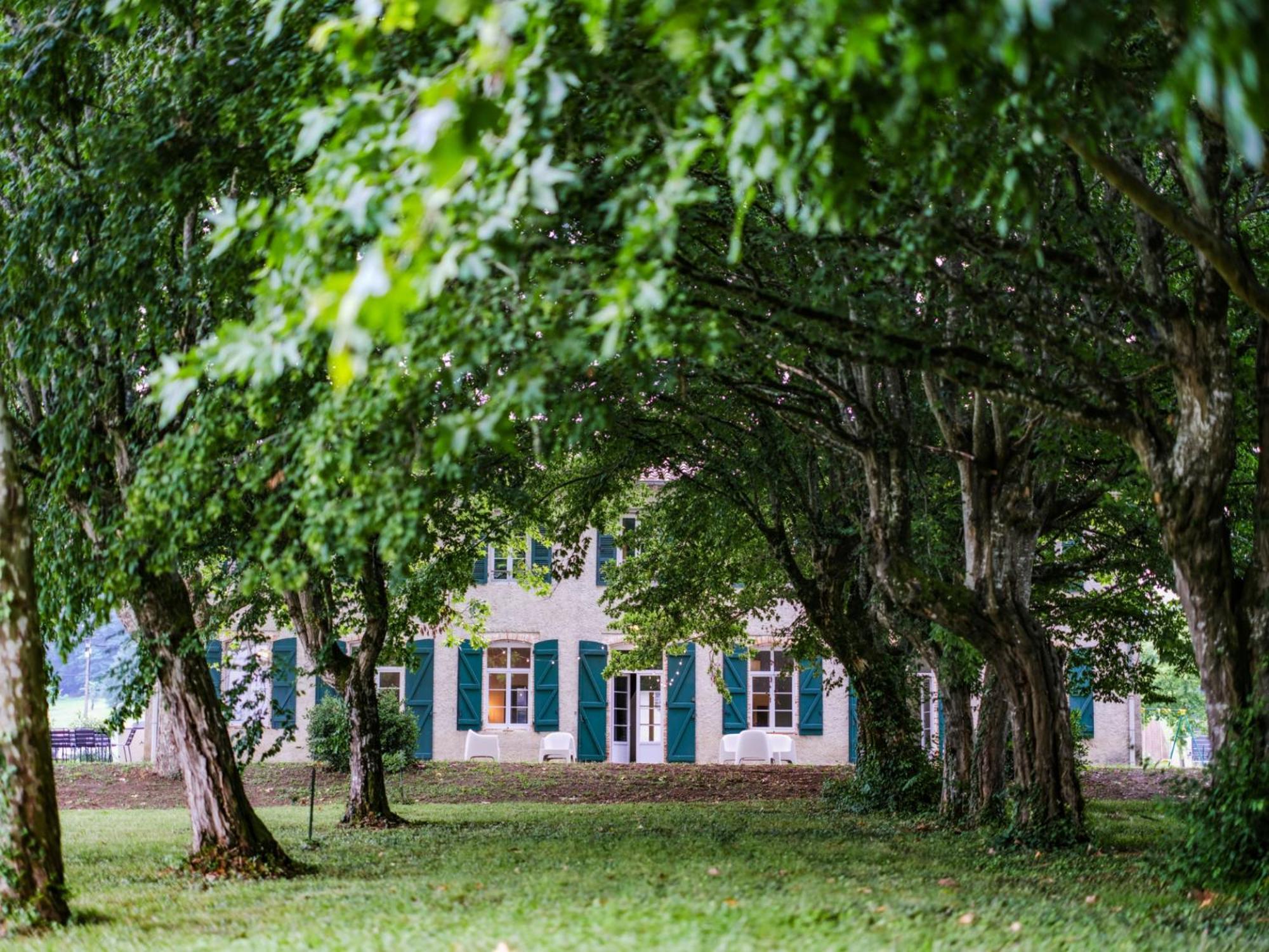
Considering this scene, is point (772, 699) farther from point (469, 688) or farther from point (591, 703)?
point (469, 688)

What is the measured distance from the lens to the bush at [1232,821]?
9273mm

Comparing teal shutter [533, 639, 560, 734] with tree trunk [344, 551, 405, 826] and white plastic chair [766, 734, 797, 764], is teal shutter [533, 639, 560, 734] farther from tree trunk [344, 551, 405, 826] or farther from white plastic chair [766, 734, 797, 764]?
tree trunk [344, 551, 405, 826]

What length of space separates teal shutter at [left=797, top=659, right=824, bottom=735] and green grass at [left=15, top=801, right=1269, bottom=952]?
565 inches

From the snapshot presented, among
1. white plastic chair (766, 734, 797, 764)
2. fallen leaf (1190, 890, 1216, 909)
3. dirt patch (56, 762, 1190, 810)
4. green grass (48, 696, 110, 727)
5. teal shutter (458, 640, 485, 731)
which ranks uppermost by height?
teal shutter (458, 640, 485, 731)

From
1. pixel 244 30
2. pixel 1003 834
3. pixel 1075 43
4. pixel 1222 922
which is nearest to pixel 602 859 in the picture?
pixel 1003 834

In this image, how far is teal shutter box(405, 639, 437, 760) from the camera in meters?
29.1

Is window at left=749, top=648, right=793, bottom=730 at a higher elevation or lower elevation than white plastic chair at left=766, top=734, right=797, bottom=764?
higher

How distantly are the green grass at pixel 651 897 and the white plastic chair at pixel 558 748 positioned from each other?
13702 millimetres

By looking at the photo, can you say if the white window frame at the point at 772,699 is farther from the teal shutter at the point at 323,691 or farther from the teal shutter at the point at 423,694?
the teal shutter at the point at 323,691

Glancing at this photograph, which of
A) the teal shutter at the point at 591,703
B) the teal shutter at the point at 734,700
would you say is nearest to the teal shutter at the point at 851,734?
the teal shutter at the point at 734,700

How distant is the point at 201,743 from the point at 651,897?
4.08 meters

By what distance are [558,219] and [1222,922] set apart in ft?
20.2

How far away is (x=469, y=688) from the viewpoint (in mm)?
29438

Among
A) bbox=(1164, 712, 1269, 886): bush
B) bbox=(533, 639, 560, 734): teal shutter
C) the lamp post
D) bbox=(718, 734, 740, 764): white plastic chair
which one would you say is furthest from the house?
bbox=(1164, 712, 1269, 886): bush
